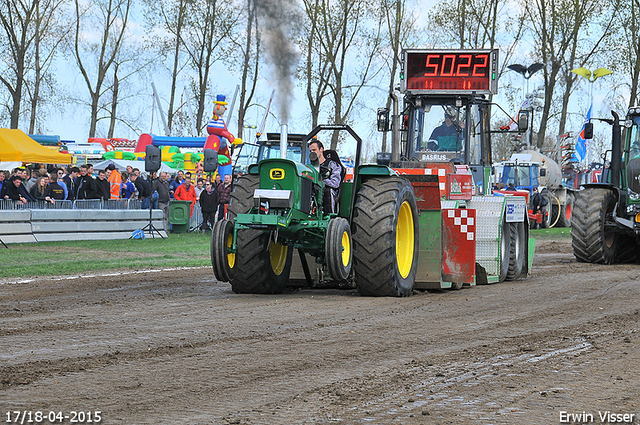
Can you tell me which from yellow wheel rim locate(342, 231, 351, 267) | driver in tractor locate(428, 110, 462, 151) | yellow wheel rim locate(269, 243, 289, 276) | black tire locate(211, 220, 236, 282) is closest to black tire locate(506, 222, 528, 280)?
driver in tractor locate(428, 110, 462, 151)

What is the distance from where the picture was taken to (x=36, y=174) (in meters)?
21.6

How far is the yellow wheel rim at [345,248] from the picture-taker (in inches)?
349

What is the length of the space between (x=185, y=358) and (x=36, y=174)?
17.4 metres

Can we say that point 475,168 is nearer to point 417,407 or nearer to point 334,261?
point 334,261

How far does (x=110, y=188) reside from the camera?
21734 mm

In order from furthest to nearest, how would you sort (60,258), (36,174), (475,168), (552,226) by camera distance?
(552,226) < (36,174) < (60,258) < (475,168)

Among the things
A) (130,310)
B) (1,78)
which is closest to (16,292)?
(130,310)

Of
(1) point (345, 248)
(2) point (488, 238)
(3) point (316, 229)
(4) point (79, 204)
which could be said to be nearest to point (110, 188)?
(4) point (79, 204)

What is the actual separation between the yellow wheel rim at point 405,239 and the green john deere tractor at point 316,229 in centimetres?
1

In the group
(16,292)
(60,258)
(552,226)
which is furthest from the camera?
(552,226)

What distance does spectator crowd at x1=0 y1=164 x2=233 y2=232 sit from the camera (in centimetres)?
1848

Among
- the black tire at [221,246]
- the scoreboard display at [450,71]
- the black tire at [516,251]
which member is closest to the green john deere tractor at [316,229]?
the black tire at [221,246]

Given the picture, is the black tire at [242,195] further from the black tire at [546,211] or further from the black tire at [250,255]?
the black tire at [546,211]

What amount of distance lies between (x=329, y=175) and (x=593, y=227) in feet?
23.9
